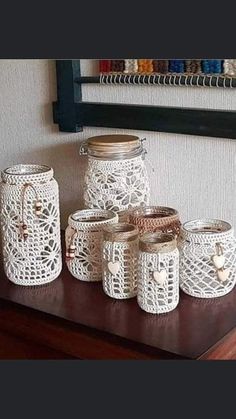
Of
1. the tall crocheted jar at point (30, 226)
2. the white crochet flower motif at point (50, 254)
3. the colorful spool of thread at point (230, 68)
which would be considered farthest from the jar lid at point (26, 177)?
the colorful spool of thread at point (230, 68)

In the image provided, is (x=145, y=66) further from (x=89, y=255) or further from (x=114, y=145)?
(x=89, y=255)

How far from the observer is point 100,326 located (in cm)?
80

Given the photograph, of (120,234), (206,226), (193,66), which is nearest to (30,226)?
(120,234)

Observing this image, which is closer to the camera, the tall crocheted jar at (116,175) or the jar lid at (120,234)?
the jar lid at (120,234)

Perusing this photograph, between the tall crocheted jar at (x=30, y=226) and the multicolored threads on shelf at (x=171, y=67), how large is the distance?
252 mm

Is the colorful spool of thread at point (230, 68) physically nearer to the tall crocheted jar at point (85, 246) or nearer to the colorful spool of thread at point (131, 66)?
the colorful spool of thread at point (131, 66)

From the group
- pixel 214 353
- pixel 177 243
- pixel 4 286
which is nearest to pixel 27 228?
pixel 4 286

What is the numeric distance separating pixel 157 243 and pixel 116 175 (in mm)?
229

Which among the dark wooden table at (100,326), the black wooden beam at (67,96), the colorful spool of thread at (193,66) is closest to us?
the dark wooden table at (100,326)

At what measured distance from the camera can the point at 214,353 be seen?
29.0 inches

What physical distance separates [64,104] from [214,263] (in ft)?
1.74

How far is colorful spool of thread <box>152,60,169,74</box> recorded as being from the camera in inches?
39.5

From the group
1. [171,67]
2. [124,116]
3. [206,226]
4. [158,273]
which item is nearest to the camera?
[158,273]

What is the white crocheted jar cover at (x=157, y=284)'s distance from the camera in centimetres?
79
